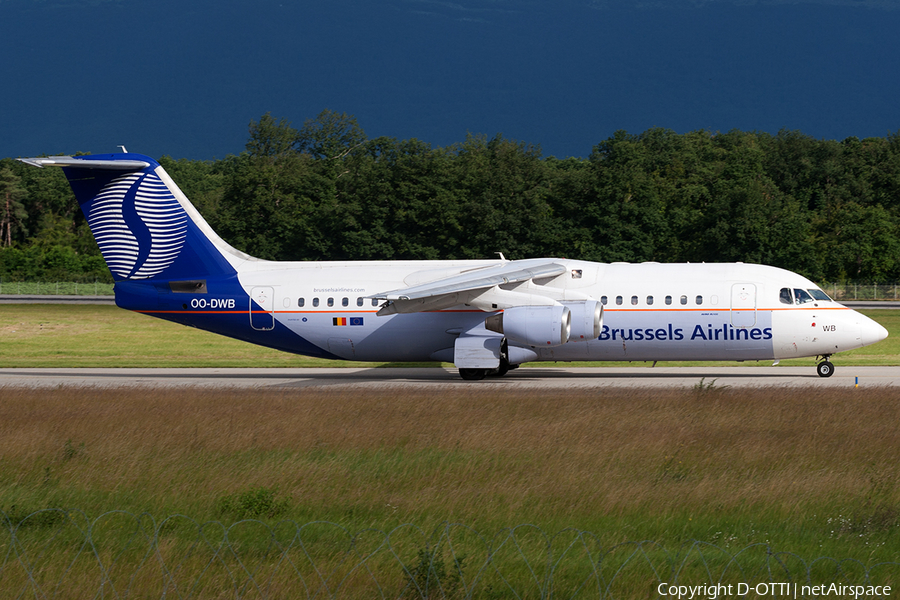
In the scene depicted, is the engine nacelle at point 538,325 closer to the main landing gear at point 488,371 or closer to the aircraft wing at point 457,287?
the aircraft wing at point 457,287

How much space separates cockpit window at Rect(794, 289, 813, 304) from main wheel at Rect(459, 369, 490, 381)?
30.9 ft

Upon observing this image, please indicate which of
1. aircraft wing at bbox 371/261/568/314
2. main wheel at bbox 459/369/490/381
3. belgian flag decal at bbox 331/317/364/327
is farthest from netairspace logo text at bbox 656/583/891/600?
belgian flag decal at bbox 331/317/364/327

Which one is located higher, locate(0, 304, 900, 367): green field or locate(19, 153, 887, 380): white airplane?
locate(19, 153, 887, 380): white airplane

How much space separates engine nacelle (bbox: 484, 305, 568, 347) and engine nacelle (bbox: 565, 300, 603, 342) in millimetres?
186

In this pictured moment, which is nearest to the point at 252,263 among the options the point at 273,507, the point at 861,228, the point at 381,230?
the point at 273,507

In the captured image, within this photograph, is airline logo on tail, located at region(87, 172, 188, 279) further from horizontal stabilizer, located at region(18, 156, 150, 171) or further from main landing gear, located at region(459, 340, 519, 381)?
main landing gear, located at region(459, 340, 519, 381)

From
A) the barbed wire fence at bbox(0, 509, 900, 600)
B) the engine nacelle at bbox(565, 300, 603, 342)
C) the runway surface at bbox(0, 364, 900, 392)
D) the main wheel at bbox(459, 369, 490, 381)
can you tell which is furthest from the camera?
the main wheel at bbox(459, 369, 490, 381)

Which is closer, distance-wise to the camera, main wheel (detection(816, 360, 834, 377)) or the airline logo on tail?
main wheel (detection(816, 360, 834, 377))

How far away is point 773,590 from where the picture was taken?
25.1 feet

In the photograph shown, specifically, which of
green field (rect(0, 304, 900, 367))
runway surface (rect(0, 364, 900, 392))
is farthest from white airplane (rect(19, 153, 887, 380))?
green field (rect(0, 304, 900, 367))

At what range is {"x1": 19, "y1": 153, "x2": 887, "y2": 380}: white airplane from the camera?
25906mm

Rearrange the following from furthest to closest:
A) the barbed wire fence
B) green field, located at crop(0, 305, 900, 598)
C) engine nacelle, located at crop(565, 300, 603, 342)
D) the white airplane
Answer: the white airplane < engine nacelle, located at crop(565, 300, 603, 342) < green field, located at crop(0, 305, 900, 598) < the barbed wire fence

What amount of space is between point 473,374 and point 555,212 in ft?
168

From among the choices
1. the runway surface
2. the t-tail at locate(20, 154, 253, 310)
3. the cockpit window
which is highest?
the t-tail at locate(20, 154, 253, 310)
